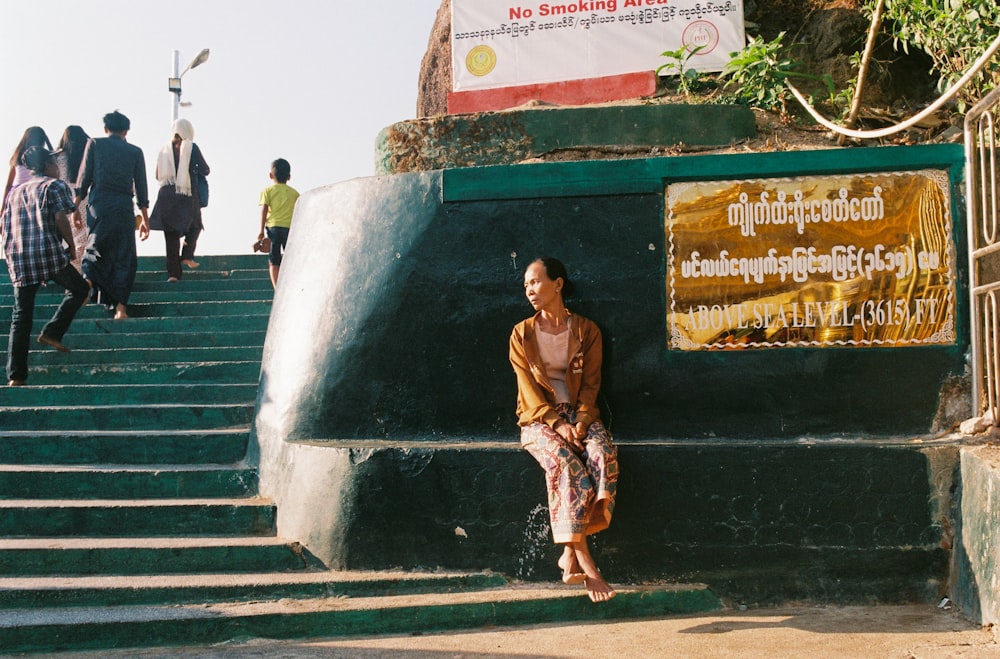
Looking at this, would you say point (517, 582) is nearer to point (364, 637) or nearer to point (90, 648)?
point (364, 637)

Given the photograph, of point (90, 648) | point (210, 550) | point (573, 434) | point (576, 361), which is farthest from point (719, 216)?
point (90, 648)

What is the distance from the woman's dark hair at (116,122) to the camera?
A: 8438 millimetres

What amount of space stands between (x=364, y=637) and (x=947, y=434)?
2802 mm

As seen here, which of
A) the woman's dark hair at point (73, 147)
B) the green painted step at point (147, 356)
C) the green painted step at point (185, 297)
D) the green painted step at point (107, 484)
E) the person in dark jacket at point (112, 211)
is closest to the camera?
the green painted step at point (107, 484)

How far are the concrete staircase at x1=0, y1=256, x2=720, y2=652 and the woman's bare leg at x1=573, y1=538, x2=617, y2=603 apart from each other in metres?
0.32

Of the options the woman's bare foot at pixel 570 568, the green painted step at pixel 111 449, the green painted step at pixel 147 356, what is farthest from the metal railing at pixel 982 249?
the green painted step at pixel 147 356

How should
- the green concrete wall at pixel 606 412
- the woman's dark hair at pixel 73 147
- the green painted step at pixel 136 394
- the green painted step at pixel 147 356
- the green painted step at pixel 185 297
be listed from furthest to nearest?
1. the woman's dark hair at pixel 73 147
2. the green painted step at pixel 185 297
3. the green painted step at pixel 147 356
4. the green painted step at pixel 136 394
5. the green concrete wall at pixel 606 412

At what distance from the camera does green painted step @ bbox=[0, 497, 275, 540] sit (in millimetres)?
5156

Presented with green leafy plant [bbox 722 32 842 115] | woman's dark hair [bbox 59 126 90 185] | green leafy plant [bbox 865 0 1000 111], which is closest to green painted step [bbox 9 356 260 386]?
woman's dark hair [bbox 59 126 90 185]

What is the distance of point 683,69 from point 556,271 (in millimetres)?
2524

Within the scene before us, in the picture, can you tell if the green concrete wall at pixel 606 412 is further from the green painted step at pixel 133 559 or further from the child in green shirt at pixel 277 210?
the child in green shirt at pixel 277 210

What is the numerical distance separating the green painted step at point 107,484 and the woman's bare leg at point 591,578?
212cm

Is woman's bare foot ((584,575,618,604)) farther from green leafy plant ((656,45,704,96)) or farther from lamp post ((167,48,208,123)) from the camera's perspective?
lamp post ((167,48,208,123))

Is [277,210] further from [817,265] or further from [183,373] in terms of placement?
[817,265]
